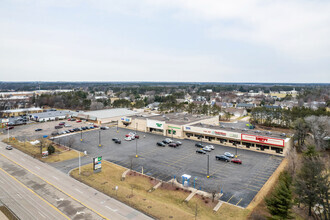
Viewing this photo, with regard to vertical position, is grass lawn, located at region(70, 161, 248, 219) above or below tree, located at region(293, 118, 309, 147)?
below

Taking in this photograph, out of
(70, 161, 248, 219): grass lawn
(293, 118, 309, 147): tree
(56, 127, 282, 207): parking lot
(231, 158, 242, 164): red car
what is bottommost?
(70, 161, 248, 219): grass lawn

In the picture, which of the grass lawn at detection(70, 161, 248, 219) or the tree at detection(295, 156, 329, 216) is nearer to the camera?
the tree at detection(295, 156, 329, 216)

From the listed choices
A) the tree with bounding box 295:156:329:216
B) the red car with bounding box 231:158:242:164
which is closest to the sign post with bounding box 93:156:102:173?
the red car with bounding box 231:158:242:164

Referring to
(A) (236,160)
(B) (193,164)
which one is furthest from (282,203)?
(B) (193,164)

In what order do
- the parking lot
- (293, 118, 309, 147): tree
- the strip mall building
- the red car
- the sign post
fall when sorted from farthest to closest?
(293, 118, 309, 147): tree
the strip mall building
the red car
the sign post
the parking lot

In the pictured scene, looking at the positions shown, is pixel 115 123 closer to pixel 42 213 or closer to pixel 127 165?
pixel 127 165

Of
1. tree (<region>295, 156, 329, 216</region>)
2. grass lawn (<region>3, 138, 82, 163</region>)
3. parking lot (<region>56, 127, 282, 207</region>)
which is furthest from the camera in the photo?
grass lawn (<region>3, 138, 82, 163</region>)

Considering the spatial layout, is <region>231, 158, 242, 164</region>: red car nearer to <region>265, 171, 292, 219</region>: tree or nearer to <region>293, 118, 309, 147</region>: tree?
<region>265, 171, 292, 219</region>: tree
